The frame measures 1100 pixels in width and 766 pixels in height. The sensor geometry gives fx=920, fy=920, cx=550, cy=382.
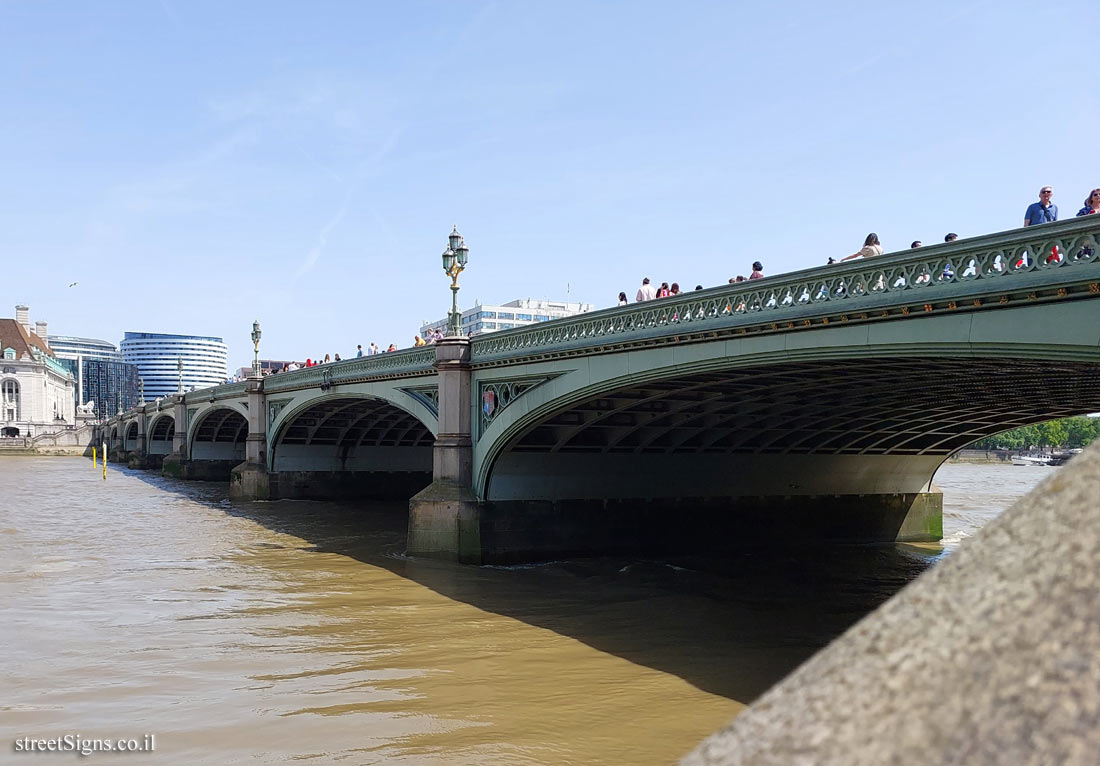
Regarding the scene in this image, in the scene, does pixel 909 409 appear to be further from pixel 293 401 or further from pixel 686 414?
pixel 293 401

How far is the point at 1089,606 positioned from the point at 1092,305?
7.78 metres

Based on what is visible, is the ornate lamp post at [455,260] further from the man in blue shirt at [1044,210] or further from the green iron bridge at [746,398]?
the man in blue shirt at [1044,210]

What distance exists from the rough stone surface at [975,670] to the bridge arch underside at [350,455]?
31794 millimetres

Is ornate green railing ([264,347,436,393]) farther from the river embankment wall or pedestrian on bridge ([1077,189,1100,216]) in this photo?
the river embankment wall

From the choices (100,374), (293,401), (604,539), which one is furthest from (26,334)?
(604,539)

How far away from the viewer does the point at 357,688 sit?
10352mm

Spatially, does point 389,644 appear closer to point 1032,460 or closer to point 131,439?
point 131,439

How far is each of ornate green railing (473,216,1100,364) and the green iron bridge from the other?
0.08 ft

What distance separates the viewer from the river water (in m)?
8.76

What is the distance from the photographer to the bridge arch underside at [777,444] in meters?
15.7

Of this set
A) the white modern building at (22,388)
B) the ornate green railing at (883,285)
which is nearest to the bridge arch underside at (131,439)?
the white modern building at (22,388)

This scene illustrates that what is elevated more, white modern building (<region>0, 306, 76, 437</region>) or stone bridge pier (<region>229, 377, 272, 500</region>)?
white modern building (<region>0, 306, 76, 437</region>)

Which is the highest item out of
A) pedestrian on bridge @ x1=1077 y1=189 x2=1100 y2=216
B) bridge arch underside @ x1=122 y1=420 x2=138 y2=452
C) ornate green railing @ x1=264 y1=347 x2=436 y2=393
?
pedestrian on bridge @ x1=1077 y1=189 x2=1100 y2=216

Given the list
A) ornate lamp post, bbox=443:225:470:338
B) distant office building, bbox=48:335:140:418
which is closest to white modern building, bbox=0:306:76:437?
distant office building, bbox=48:335:140:418
